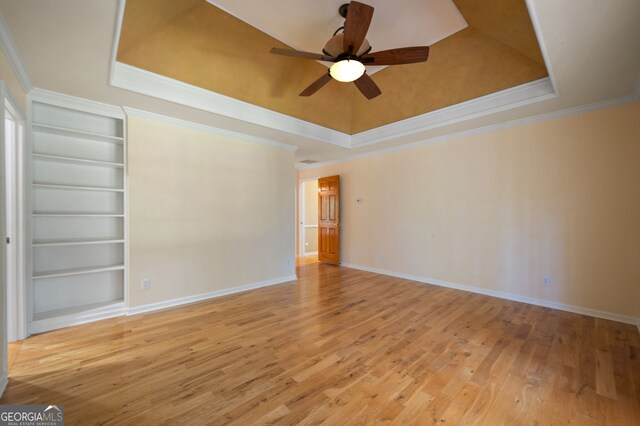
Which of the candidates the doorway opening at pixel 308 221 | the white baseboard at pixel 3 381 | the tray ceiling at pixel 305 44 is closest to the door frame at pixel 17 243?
the white baseboard at pixel 3 381

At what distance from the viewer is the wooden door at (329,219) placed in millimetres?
6523

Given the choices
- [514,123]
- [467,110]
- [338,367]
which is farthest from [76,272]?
[514,123]

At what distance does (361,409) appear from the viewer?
1759mm

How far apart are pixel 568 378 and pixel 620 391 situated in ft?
0.95

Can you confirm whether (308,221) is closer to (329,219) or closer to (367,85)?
(329,219)

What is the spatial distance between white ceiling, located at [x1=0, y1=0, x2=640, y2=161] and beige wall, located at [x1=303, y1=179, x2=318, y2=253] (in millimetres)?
4902

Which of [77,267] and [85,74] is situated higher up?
[85,74]

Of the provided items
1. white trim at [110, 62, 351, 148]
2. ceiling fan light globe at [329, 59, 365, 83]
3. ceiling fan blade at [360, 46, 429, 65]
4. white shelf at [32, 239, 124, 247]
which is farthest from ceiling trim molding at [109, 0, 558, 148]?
white shelf at [32, 239, 124, 247]

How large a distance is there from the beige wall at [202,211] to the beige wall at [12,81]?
0.93 m

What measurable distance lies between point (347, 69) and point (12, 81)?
10.2ft

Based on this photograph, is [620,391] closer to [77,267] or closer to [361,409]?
[361,409]

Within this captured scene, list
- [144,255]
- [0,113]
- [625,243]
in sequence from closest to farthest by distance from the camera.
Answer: [0,113] < [625,243] < [144,255]

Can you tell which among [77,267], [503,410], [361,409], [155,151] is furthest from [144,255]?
[503,410]

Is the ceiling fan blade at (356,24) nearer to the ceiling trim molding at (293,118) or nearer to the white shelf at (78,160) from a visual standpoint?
the ceiling trim molding at (293,118)
